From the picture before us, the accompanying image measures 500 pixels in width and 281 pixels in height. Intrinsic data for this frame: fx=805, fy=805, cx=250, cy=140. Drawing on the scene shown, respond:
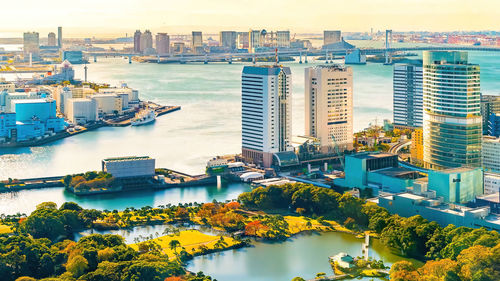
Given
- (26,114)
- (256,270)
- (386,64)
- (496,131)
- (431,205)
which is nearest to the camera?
(256,270)

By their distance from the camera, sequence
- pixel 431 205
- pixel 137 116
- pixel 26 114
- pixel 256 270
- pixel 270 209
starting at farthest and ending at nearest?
pixel 137 116, pixel 26 114, pixel 270 209, pixel 431 205, pixel 256 270

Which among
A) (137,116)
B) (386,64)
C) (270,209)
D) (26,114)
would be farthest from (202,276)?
(386,64)

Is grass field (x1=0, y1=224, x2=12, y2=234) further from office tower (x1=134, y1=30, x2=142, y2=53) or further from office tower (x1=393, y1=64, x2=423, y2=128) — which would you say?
office tower (x1=134, y1=30, x2=142, y2=53)

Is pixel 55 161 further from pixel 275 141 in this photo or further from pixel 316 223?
pixel 316 223

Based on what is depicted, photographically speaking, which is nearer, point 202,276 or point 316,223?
point 202,276

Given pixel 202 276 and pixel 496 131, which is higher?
pixel 496 131

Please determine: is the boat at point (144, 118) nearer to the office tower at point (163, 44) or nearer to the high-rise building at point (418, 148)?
the high-rise building at point (418, 148)
